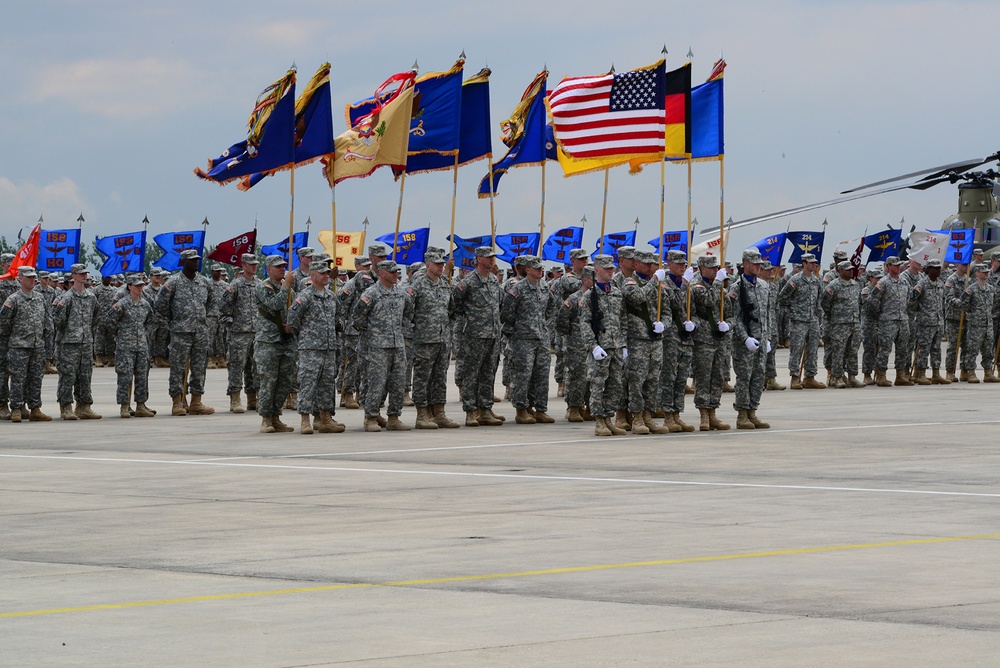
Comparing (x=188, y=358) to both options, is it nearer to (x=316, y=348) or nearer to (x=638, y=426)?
(x=316, y=348)

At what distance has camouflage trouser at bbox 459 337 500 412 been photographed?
1933 cm

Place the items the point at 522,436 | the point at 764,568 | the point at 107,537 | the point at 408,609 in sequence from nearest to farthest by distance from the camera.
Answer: the point at 408,609 < the point at 764,568 < the point at 107,537 < the point at 522,436

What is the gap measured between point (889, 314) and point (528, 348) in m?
10.1

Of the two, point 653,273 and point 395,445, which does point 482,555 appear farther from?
point 653,273

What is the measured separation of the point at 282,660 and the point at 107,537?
3.96 m

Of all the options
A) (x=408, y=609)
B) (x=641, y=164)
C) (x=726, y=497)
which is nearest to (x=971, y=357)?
(x=641, y=164)

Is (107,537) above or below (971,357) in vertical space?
below

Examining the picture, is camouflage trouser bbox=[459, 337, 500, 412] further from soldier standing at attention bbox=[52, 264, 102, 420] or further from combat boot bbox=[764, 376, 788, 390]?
combat boot bbox=[764, 376, 788, 390]

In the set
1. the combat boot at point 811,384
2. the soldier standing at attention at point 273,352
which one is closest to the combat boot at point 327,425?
the soldier standing at attention at point 273,352

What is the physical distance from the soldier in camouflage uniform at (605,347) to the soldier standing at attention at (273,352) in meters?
3.47

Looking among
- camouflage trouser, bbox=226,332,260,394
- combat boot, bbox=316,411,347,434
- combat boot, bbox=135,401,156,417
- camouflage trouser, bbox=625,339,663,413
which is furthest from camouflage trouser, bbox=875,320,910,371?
combat boot, bbox=135,401,156,417

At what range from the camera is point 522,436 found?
58.2 ft

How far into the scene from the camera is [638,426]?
17.8m

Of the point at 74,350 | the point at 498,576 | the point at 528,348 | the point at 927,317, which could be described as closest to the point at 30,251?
the point at 74,350
